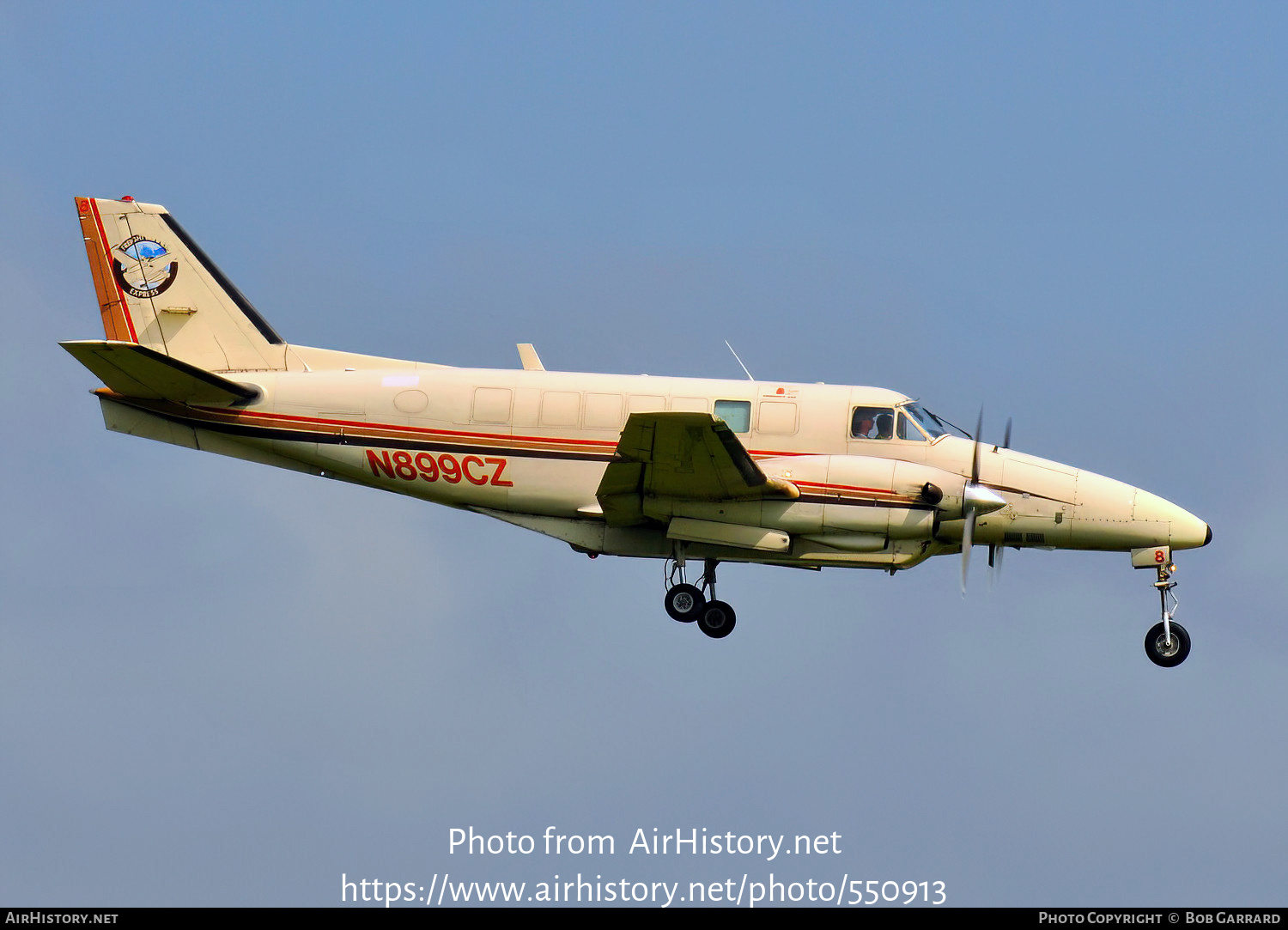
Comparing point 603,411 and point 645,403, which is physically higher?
point 645,403

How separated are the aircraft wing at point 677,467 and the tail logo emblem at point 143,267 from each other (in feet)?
26.9

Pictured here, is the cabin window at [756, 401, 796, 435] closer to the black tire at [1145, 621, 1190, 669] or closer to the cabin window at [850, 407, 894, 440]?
the cabin window at [850, 407, 894, 440]

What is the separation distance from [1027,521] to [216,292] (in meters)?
13.6

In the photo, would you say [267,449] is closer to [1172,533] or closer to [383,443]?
[383,443]

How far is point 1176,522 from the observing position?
2255 cm

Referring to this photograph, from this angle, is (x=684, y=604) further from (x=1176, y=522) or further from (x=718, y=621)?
(x=1176, y=522)

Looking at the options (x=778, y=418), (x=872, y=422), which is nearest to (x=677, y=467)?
(x=778, y=418)

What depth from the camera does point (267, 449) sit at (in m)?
22.9

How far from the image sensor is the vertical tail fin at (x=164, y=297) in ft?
77.9

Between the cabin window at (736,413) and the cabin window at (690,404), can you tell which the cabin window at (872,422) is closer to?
the cabin window at (736,413)

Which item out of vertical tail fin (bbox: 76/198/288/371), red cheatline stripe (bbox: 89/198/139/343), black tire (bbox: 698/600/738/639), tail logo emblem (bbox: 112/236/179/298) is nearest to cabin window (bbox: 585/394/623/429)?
black tire (bbox: 698/600/738/639)

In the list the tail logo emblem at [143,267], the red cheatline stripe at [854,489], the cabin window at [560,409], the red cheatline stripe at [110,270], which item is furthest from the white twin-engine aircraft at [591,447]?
the tail logo emblem at [143,267]

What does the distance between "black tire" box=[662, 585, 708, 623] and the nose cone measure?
6.89 m

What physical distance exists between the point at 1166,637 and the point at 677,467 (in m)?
8.08
